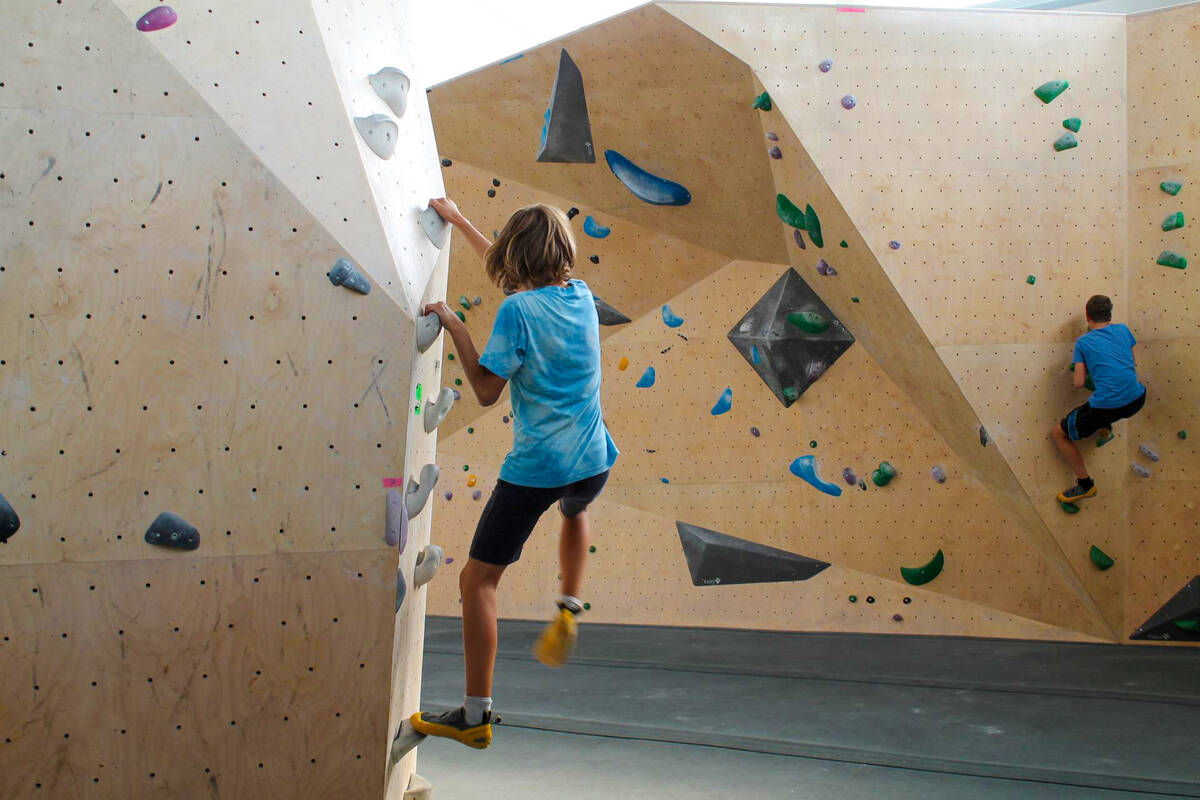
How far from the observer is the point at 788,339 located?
5254mm

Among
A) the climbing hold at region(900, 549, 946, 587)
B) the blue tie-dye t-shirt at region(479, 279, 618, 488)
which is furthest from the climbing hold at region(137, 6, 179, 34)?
the climbing hold at region(900, 549, 946, 587)

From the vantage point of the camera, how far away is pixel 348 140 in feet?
7.01

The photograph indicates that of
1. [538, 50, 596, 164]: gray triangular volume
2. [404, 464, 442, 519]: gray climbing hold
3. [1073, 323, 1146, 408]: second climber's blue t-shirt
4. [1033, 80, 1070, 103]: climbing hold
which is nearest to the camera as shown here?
[404, 464, 442, 519]: gray climbing hold

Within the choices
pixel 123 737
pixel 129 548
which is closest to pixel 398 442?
pixel 129 548

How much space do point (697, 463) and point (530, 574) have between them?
45.0 inches

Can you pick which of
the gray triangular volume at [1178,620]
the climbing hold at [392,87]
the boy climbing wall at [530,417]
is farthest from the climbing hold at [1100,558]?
the climbing hold at [392,87]

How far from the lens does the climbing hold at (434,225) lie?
92.5 inches

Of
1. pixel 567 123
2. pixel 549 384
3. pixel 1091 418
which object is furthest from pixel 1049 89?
pixel 549 384

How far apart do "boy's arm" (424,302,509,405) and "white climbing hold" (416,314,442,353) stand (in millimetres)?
14

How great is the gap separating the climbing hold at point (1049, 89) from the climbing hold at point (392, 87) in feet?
10.6

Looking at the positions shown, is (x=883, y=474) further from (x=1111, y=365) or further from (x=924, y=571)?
(x=1111, y=365)

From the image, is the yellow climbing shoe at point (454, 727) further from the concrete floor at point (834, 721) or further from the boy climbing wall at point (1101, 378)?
the boy climbing wall at point (1101, 378)

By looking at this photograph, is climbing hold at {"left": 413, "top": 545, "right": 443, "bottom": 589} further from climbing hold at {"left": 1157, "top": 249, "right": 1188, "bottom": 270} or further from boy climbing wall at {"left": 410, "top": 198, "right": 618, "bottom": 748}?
climbing hold at {"left": 1157, "top": 249, "right": 1188, "bottom": 270}

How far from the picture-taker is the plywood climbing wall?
196cm
